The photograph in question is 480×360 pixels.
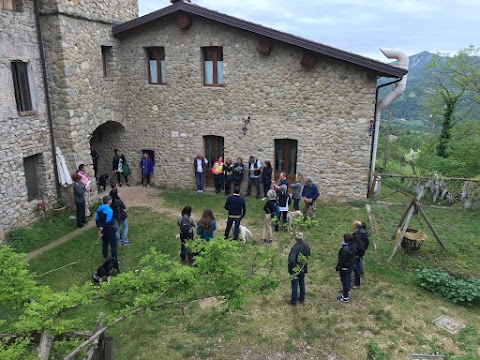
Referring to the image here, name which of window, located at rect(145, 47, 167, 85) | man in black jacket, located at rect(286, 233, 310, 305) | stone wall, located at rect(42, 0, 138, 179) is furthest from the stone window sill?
man in black jacket, located at rect(286, 233, 310, 305)

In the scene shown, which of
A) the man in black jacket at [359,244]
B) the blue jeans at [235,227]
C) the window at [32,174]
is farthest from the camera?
the window at [32,174]

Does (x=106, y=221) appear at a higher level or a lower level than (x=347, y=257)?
higher

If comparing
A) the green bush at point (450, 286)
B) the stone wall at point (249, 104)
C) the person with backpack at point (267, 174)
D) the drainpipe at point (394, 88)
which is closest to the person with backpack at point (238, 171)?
the stone wall at point (249, 104)

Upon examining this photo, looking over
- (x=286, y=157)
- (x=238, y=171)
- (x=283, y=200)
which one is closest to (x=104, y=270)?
(x=283, y=200)

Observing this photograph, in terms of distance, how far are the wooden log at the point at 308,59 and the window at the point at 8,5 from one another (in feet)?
26.4

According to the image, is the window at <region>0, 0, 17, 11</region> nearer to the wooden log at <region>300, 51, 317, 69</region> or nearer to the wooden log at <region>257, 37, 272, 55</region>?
the wooden log at <region>257, 37, 272, 55</region>

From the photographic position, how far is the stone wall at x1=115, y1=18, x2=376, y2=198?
11852mm

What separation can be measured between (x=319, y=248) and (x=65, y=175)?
25.2 feet

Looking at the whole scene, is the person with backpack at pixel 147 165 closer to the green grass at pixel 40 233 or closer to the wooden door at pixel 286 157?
the green grass at pixel 40 233

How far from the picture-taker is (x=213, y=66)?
1297 cm

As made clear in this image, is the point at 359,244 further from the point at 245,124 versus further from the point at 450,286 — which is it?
the point at 245,124

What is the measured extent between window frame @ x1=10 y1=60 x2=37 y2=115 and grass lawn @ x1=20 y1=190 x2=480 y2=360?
12.6 feet

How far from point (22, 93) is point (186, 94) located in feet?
16.7

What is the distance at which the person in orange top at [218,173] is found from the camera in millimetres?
13298
